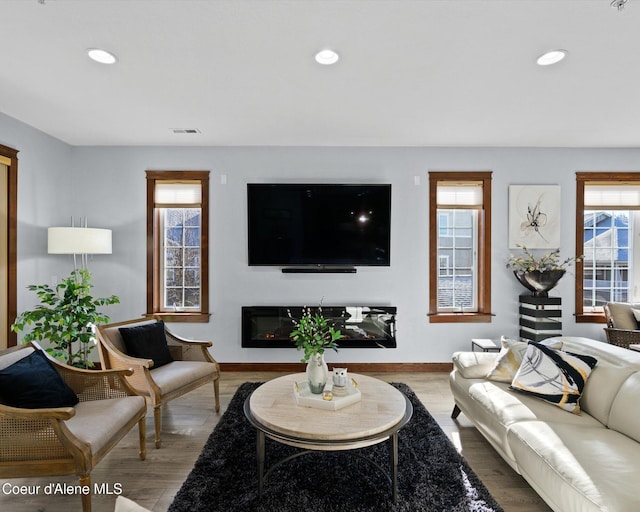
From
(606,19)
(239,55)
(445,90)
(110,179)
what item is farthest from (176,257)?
(606,19)

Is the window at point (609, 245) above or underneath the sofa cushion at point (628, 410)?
above

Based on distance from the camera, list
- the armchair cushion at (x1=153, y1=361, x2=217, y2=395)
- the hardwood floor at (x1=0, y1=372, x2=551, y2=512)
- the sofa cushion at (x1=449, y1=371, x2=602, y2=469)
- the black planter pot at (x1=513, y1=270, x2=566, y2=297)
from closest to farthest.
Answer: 1. the hardwood floor at (x1=0, y1=372, x2=551, y2=512)
2. the sofa cushion at (x1=449, y1=371, x2=602, y2=469)
3. the armchair cushion at (x1=153, y1=361, x2=217, y2=395)
4. the black planter pot at (x1=513, y1=270, x2=566, y2=297)

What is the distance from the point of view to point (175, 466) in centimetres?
227

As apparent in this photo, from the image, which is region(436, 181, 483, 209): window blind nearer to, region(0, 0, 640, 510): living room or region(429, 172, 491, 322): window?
region(429, 172, 491, 322): window

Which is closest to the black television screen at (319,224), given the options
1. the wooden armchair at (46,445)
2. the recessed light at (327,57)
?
the recessed light at (327,57)

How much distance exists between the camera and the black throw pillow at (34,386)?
1874 mm

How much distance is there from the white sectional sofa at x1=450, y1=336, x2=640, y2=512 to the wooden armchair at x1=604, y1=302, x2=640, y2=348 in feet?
4.53

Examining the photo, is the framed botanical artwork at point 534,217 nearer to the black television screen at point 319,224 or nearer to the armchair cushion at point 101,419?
the black television screen at point 319,224

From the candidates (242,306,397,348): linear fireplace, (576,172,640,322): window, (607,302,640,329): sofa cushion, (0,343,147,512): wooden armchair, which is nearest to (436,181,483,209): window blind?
(576,172,640,322): window

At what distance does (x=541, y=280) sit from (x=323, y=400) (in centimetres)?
300

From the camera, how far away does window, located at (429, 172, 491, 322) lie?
4.10m

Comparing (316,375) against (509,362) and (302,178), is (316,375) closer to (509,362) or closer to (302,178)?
(509,362)

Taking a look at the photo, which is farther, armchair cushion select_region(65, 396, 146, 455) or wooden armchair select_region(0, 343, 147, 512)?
armchair cushion select_region(65, 396, 146, 455)

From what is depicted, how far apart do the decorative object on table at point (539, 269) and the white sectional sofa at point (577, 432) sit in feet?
4.25
